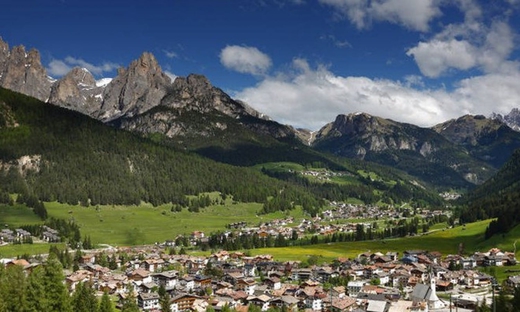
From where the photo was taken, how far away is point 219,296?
117562mm

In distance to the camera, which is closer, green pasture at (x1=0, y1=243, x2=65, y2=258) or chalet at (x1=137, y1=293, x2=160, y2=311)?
chalet at (x1=137, y1=293, x2=160, y2=311)

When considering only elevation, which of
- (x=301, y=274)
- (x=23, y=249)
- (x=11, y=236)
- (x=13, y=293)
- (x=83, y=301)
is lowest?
(x=301, y=274)

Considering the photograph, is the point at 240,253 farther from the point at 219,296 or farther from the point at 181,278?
the point at 219,296

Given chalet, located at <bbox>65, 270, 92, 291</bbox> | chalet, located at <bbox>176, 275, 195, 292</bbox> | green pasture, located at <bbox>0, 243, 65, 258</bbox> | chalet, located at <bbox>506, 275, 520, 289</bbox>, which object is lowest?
chalet, located at <bbox>176, 275, 195, 292</bbox>

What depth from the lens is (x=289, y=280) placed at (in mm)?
143000

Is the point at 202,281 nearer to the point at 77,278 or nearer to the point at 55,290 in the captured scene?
the point at 77,278

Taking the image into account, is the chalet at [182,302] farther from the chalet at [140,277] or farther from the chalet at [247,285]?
the chalet at [140,277]

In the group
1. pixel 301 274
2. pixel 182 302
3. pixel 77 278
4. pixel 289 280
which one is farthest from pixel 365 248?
pixel 77 278

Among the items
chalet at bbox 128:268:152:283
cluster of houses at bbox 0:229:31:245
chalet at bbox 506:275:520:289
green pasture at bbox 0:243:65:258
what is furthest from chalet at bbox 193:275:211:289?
cluster of houses at bbox 0:229:31:245

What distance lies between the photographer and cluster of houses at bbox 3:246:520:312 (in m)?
111

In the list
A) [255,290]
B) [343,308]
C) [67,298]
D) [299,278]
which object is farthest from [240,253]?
[67,298]

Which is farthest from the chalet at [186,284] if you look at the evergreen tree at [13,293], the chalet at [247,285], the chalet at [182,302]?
the evergreen tree at [13,293]

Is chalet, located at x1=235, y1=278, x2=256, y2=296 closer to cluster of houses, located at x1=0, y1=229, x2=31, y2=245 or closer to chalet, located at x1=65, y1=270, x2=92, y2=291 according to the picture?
chalet, located at x1=65, y1=270, x2=92, y2=291

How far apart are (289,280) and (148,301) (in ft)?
146
